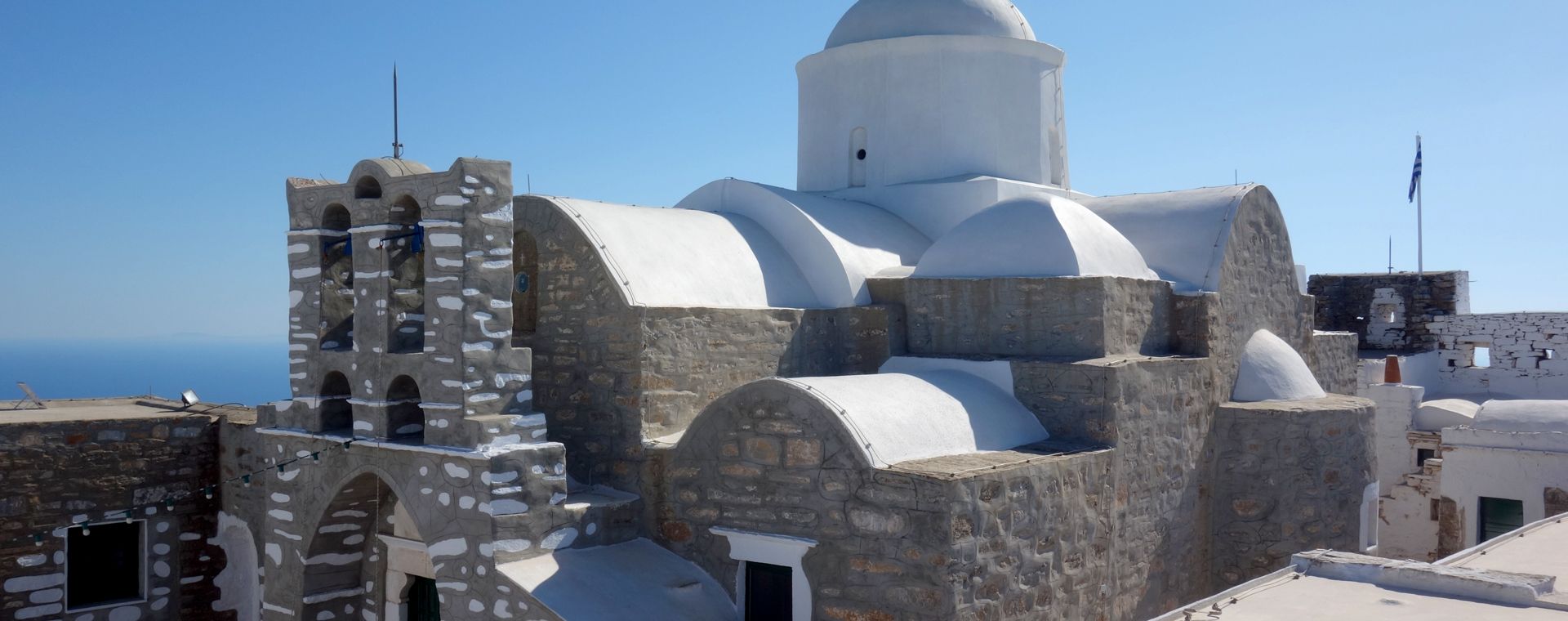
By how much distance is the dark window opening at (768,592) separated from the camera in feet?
24.7

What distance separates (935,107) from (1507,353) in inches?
426

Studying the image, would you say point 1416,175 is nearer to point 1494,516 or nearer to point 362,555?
point 1494,516

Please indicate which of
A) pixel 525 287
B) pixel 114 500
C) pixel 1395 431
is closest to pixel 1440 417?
pixel 1395 431

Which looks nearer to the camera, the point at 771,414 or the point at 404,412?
the point at 771,414

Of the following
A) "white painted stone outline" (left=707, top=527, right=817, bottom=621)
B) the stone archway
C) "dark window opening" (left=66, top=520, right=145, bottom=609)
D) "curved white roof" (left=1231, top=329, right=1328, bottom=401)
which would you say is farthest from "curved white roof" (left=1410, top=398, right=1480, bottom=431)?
"dark window opening" (left=66, top=520, right=145, bottom=609)

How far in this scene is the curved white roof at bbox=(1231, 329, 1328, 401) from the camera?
1024 centimetres

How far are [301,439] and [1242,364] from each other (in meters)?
8.08

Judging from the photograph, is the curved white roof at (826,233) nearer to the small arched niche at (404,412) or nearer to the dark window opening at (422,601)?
the small arched niche at (404,412)

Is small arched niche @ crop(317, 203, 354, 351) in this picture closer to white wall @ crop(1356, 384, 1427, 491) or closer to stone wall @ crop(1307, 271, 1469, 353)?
white wall @ crop(1356, 384, 1427, 491)

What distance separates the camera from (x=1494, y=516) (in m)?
11.7

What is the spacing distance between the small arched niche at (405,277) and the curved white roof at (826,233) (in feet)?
11.0

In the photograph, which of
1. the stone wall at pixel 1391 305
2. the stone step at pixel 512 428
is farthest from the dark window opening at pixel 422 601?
the stone wall at pixel 1391 305

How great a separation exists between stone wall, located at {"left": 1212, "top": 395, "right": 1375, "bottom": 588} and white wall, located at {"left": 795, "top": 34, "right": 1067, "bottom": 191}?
4059 mm

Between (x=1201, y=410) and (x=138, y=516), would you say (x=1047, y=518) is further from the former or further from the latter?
(x=138, y=516)
